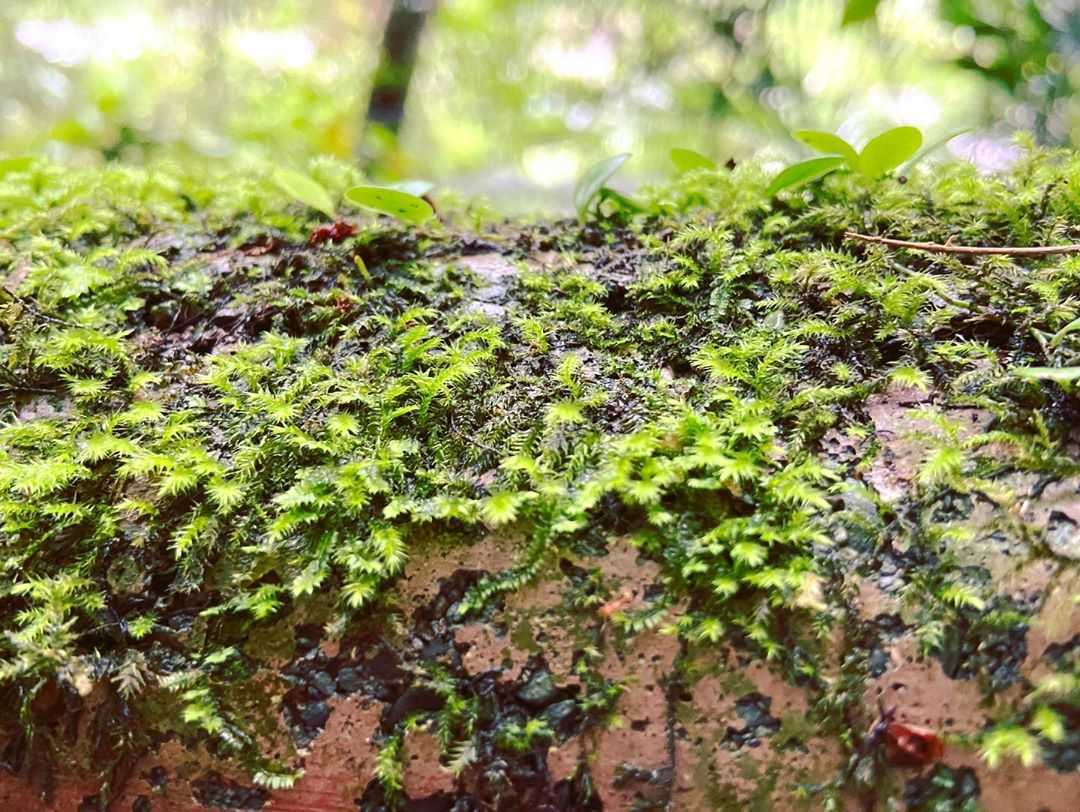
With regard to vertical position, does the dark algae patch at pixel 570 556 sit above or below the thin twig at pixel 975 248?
below

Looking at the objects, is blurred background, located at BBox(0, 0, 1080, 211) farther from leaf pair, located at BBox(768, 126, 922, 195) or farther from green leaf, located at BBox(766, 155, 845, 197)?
green leaf, located at BBox(766, 155, 845, 197)

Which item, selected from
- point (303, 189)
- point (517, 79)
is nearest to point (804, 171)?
point (303, 189)

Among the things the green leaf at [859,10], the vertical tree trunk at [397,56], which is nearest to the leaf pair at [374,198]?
the green leaf at [859,10]

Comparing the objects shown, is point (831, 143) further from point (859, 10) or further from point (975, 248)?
point (859, 10)

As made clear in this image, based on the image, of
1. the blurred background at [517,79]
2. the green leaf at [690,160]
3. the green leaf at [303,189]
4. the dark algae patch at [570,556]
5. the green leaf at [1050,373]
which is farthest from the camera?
the blurred background at [517,79]

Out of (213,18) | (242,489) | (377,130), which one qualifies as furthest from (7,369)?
(213,18)

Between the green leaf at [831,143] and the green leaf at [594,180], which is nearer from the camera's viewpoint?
the green leaf at [831,143]

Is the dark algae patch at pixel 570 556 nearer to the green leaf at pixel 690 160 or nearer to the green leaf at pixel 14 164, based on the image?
the green leaf at pixel 690 160
